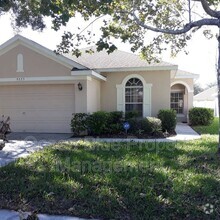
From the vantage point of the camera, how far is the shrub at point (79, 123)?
42.5 ft

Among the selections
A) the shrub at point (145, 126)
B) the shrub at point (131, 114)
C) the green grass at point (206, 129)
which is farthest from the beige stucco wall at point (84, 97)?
the green grass at point (206, 129)

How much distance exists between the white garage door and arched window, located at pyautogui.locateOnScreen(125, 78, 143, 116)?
11.8 ft

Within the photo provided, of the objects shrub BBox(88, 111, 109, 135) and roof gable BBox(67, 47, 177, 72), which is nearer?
shrub BBox(88, 111, 109, 135)

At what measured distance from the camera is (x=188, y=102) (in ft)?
73.6

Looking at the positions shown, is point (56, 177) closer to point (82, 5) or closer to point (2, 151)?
point (2, 151)

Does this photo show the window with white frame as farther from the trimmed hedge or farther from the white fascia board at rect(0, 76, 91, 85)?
the white fascia board at rect(0, 76, 91, 85)

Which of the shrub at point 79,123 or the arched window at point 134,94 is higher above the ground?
the arched window at point 134,94

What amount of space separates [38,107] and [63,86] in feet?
5.88

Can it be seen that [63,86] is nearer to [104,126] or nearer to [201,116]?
[104,126]

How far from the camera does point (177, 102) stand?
23.0 metres

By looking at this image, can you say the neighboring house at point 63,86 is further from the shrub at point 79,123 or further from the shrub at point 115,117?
the shrub at point 115,117

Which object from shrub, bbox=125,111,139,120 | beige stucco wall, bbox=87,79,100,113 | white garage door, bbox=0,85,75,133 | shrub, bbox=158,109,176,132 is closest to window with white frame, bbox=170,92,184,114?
shrub, bbox=158,109,176,132

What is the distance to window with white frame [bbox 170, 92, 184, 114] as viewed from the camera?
2277cm

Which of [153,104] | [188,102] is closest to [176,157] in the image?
[153,104]
